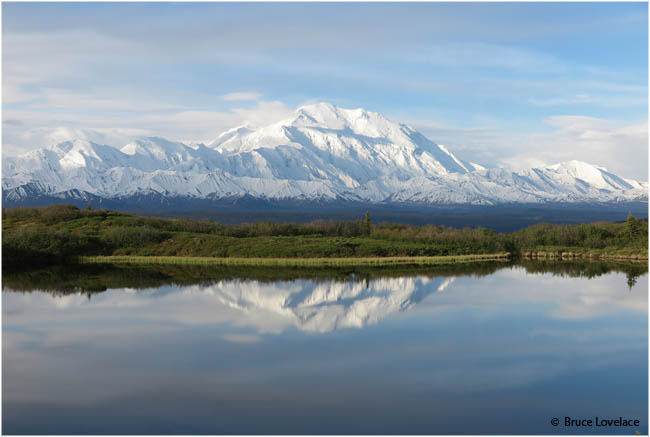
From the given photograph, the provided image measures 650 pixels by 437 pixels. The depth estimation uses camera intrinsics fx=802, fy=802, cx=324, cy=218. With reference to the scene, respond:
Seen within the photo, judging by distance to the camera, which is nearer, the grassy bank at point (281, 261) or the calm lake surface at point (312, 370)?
the calm lake surface at point (312, 370)

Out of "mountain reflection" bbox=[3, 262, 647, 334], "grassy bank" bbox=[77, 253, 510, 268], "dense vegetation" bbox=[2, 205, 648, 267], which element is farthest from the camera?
"dense vegetation" bbox=[2, 205, 648, 267]

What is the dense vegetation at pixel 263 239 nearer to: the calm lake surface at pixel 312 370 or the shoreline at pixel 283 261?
the shoreline at pixel 283 261

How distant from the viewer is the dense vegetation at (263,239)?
7881cm

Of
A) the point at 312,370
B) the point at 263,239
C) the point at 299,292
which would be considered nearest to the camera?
the point at 312,370

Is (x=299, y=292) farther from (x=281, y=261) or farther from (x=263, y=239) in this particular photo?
(x=263, y=239)

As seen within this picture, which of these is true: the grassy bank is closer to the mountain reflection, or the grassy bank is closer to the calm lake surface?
the mountain reflection

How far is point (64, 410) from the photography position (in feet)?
76.9

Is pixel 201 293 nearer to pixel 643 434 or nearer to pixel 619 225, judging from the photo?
pixel 643 434

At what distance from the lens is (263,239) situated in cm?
8531

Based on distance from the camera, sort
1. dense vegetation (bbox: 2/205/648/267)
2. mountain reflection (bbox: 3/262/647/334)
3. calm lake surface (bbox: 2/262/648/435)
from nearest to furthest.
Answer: calm lake surface (bbox: 2/262/648/435) < mountain reflection (bbox: 3/262/647/334) < dense vegetation (bbox: 2/205/648/267)

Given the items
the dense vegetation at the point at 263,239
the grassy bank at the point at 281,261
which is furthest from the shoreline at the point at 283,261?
the dense vegetation at the point at 263,239

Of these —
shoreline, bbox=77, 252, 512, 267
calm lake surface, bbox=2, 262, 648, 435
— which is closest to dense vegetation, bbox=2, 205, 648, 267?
shoreline, bbox=77, 252, 512, 267

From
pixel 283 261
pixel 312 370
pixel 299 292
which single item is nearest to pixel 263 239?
pixel 283 261

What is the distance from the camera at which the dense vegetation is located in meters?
78.8
